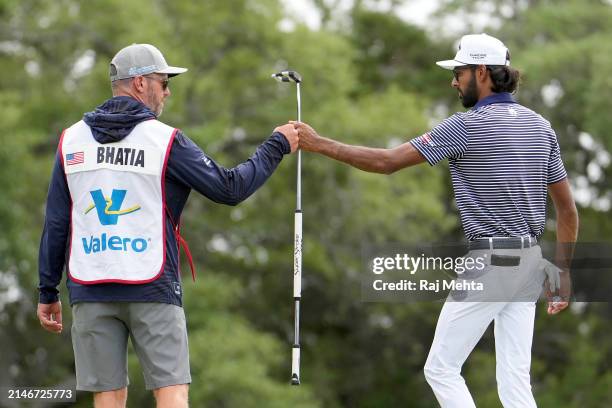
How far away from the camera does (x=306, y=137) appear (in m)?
6.06

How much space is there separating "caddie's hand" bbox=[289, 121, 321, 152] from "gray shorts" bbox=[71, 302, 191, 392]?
3.82ft

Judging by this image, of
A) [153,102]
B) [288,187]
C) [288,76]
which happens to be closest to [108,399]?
[153,102]

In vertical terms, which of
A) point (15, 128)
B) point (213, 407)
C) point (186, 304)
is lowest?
point (213, 407)

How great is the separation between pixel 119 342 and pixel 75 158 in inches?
30.8

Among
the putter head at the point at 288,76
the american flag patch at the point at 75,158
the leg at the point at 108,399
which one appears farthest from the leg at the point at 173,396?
the putter head at the point at 288,76

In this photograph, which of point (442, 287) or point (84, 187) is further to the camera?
point (442, 287)

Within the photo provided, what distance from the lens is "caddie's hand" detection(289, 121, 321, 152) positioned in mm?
6039

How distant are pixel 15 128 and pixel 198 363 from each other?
204 inches

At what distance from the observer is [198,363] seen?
22734 millimetres

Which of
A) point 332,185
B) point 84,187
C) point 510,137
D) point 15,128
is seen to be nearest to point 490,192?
point 510,137

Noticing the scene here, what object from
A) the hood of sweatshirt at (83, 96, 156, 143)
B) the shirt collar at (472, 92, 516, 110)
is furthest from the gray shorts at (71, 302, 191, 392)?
the shirt collar at (472, 92, 516, 110)

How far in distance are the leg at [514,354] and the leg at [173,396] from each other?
1.41m

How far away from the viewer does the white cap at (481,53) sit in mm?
5871

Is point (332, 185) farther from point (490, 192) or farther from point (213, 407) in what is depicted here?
point (490, 192)
